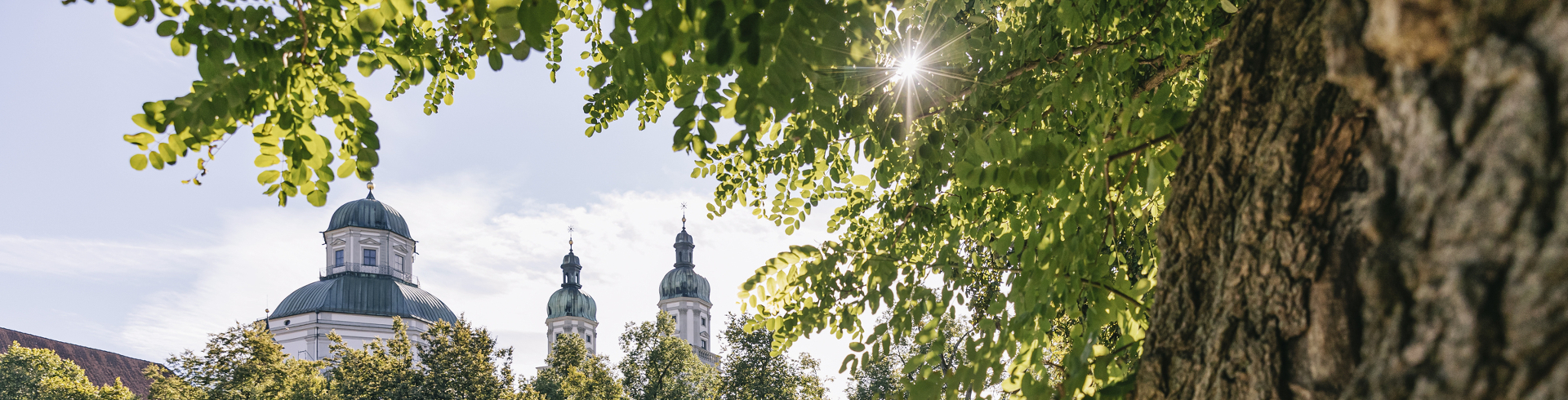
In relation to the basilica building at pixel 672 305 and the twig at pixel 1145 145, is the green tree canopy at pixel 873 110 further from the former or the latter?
the basilica building at pixel 672 305

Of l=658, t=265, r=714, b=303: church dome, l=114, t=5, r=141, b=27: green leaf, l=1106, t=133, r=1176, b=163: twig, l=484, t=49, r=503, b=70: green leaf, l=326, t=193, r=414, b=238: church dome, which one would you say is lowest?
l=1106, t=133, r=1176, b=163: twig

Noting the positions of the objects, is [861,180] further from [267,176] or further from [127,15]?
[127,15]

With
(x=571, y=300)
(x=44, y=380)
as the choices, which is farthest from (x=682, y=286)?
(x=44, y=380)

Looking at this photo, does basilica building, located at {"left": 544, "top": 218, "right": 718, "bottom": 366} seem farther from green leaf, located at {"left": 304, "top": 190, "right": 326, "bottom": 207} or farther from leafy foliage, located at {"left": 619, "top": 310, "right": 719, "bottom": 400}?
green leaf, located at {"left": 304, "top": 190, "right": 326, "bottom": 207}

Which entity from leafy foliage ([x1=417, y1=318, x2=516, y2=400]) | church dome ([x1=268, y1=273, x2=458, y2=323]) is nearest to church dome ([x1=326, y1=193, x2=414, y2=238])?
church dome ([x1=268, y1=273, x2=458, y2=323])

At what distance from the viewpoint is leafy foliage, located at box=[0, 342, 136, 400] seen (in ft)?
79.4

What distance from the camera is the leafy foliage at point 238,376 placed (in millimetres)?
22406

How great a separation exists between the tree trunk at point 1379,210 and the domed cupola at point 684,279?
211 feet

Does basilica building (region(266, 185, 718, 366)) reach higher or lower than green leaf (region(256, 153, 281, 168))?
higher

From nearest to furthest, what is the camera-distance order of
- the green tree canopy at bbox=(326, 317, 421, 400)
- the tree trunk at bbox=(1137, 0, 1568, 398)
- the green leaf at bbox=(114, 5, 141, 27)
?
1. the tree trunk at bbox=(1137, 0, 1568, 398)
2. the green leaf at bbox=(114, 5, 141, 27)
3. the green tree canopy at bbox=(326, 317, 421, 400)

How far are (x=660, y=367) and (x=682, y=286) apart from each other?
36.0 meters

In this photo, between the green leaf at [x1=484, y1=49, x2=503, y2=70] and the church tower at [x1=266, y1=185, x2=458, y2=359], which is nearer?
the green leaf at [x1=484, y1=49, x2=503, y2=70]

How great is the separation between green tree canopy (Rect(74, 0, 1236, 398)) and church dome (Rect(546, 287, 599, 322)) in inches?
2505

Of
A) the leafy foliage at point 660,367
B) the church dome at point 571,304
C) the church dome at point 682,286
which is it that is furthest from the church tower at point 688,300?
the leafy foliage at point 660,367
